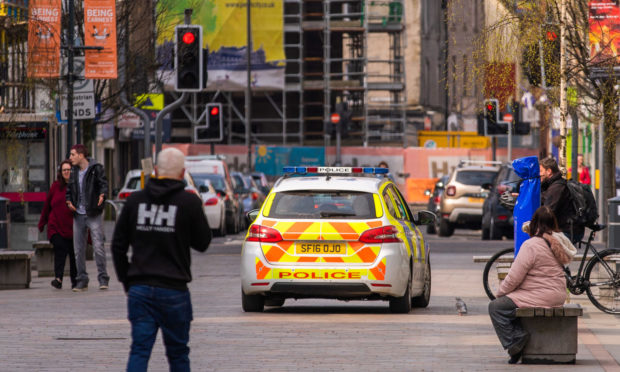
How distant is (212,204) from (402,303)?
20.1 m

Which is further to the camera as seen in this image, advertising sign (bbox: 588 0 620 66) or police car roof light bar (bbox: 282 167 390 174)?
advertising sign (bbox: 588 0 620 66)

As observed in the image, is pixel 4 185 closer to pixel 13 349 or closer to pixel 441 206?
pixel 441 206

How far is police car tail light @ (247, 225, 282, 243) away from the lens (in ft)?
51.9

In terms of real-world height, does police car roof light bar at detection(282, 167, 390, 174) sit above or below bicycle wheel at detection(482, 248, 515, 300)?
above

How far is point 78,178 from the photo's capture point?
19766mm

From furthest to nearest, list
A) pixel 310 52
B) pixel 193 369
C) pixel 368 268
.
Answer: pixel 310 52
pixel 368 268
pixel 193 369

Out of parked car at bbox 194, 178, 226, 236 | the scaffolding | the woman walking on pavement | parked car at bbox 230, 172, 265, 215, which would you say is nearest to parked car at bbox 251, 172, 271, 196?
parked car at bbox 230, 172, 265, 215

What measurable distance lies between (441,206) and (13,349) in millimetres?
23449

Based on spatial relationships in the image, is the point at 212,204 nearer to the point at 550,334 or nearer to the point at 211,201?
the point at 211,201

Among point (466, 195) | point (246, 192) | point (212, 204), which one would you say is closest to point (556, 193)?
point (466, 195)

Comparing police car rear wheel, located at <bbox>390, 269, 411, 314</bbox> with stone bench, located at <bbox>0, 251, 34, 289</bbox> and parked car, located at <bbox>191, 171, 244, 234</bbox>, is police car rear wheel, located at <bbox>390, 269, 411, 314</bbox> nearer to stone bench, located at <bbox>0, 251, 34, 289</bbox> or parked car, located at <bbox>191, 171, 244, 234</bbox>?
stone bench, located at <bbox>0, 251, 34, 289</bbox>

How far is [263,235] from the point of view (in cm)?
1590

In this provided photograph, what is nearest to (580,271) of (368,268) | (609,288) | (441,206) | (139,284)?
(609,288)

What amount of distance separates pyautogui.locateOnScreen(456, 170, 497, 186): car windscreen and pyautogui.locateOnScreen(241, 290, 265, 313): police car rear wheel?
19324mm
